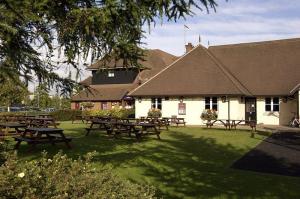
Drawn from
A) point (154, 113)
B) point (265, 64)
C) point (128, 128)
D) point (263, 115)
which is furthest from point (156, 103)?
point (128, 128)

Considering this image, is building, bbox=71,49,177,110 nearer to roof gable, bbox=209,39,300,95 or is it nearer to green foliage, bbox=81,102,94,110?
green foliage, bbox=81,102,94,110

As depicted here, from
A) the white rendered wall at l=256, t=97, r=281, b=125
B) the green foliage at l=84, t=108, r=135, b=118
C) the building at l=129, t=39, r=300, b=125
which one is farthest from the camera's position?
the green foliage at l=84, t=108, r=135, b=118

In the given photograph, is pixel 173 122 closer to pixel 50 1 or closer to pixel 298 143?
pixel 298 143

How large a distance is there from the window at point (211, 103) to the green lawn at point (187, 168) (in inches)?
610

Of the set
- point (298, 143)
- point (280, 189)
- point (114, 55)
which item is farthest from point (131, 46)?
point (298, 143)

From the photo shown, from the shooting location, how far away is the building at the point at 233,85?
34.3 meters

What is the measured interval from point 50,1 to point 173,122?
26.1 metres

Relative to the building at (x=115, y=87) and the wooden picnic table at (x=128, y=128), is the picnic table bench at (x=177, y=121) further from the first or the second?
the building at (x=115, y=87)

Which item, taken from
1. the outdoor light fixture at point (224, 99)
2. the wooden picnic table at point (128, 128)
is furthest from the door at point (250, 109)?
the wooden picnic table at point (128, 128)

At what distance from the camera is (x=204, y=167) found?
12.5 meters

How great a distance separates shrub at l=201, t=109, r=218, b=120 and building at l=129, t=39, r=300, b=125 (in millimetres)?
1028

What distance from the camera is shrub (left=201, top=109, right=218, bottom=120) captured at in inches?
1296

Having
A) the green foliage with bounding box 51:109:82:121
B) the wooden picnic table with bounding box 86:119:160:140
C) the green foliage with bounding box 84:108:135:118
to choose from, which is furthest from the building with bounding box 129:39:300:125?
the wooden picnic table with bounding box 86:119:160:140

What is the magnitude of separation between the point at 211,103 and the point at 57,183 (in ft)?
102
